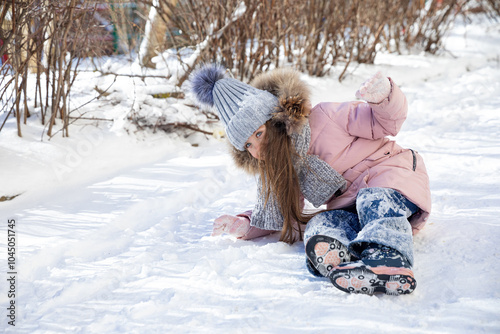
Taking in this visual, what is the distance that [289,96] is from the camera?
1.75 m

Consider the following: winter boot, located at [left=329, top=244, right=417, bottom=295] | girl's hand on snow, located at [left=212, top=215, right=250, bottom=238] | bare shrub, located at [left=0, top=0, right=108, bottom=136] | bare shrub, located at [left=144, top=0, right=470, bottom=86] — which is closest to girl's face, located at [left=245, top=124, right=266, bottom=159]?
girl's hand on snow, located at [left=212, top=215, right=250, bottom=238]

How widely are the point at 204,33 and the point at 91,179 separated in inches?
67.5

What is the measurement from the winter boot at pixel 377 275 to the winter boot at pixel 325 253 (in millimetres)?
80

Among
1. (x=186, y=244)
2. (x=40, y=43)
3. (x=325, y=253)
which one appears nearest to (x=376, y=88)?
(x=325, y=253)

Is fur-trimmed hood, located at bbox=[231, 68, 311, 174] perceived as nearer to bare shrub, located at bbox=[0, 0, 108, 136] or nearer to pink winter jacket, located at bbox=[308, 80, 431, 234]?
pink winter jacket, located at bbox=[308, 80, 431, 234]

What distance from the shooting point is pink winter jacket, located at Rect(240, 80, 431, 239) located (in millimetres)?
1795

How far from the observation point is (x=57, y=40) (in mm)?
2766

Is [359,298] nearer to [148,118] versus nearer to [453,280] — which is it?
[453,280]

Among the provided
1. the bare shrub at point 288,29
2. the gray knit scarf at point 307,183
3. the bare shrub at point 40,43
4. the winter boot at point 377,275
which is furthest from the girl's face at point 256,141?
the bare shrub at point 288,29

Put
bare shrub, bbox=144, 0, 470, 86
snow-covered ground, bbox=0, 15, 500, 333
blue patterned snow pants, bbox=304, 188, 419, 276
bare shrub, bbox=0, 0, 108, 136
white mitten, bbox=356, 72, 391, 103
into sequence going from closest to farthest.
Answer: snow-covered ground, bbox=0, 15, 500, 333 < blue patterned snow pants, bbox=304, 188, 419, 276 < white mitten, bbox=356, 72, 391, 103 < bare shrub, bbox=0, 0, 108, 136 < bare shrub, bbox=144, 0, 470, 86

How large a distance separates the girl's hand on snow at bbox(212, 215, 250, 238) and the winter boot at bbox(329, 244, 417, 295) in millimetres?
604

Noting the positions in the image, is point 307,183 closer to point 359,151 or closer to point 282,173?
point 282,173

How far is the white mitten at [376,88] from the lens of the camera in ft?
5.34

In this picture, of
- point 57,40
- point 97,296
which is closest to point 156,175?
point 57,40
